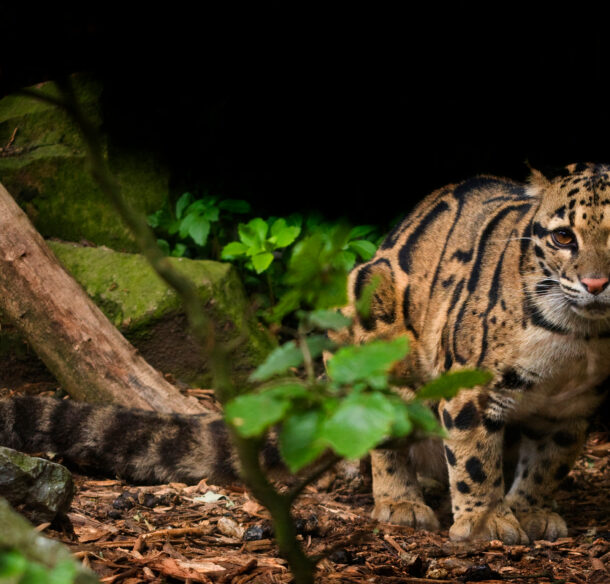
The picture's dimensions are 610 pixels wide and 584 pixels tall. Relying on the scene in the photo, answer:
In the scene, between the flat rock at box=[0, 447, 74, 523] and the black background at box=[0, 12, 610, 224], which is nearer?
the flat rock at box=[0, 447, 74, 523]

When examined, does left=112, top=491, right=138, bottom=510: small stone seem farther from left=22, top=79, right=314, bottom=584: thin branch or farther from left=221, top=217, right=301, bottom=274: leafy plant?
left=221, top=217, right=301, bottom=274: leafy plant

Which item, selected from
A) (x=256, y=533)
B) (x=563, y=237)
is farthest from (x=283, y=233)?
(x=256, y=533)

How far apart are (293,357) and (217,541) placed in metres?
2.00

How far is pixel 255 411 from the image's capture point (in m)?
1.26

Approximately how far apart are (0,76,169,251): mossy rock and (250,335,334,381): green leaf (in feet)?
16.1

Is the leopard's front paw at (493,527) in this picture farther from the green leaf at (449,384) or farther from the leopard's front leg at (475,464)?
the green leaf at (449,384)

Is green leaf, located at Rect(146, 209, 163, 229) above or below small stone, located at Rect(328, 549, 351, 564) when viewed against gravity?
above

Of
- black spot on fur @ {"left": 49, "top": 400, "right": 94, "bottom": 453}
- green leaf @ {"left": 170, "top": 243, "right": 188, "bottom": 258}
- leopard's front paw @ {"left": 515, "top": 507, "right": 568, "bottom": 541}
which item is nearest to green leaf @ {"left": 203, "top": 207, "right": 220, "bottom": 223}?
green leaf @ {"left": 170, "top": 243, "right": 188, "bottom": 258}

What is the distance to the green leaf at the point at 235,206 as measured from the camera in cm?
604

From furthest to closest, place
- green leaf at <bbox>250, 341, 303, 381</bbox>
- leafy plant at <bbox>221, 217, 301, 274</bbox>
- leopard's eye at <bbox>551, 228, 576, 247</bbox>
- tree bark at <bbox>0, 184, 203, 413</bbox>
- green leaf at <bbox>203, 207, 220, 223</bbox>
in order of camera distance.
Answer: green leaf at <bbox>203, 207, 220, 223</bbox> < leafy plant at <bbox>221, 217, 301, 274</bbox> < tree bark at <bbox>0, 184, 203, 413</bbox> < leopard's eye at <bbox>551, 228, 576, 247</bbox> < green leaf at <bbox>250, 341, 303, 381</bbox>

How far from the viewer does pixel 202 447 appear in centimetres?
406

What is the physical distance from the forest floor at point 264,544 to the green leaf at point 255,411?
1.19 meters

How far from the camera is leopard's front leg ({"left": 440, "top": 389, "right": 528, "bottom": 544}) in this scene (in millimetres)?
3758

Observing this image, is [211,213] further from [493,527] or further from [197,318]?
[197,318]
